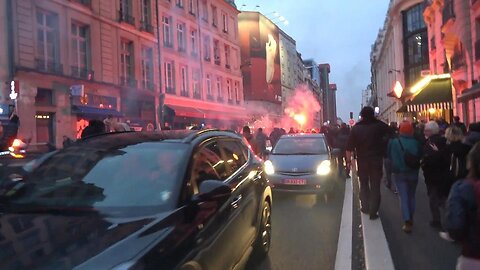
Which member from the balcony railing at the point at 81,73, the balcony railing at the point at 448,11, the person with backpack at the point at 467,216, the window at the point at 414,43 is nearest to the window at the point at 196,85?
the balcony railing at the point at 81,73

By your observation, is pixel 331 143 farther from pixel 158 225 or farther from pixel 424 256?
pixel 158 225

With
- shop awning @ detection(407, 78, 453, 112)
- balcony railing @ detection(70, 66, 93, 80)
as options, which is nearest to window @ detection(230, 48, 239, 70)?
shop awning @ detection(407, 78, 453, 112)

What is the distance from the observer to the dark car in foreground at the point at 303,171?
351 inches

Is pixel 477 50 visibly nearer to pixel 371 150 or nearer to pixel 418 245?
pixel 371 150

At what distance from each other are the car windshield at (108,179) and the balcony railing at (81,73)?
1835cm

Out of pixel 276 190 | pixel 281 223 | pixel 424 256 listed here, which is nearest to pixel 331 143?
pixel 276 190

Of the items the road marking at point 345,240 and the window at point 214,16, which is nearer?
the road marking at point 345,240

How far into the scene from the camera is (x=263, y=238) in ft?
16.8

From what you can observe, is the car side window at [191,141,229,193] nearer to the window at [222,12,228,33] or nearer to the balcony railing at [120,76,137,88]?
the balcony railing at [120,76,137,88]

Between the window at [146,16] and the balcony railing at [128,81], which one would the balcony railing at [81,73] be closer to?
the balcony railing at [128,81]

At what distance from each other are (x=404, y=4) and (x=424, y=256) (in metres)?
51.4

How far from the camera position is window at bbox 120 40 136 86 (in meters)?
25.2

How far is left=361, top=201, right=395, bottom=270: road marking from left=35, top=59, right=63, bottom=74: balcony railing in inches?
646

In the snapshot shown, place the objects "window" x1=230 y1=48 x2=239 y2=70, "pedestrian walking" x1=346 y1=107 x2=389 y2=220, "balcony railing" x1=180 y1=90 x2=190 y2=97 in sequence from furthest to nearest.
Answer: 1. "window" x1=230 y1=48 x2=239 y2=70
2. "balcony railing" x1=180 y1=90 x2=190 y2=97
3. "pedestrian walking" x1=346 y1=107 x2=389 y2=220
